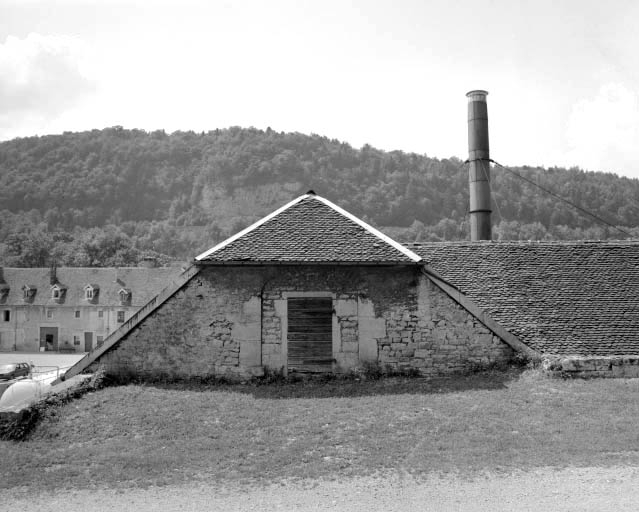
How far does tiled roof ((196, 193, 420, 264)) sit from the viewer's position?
1362 centimetres

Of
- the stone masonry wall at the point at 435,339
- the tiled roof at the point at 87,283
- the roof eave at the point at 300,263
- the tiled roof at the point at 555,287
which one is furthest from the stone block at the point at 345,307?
the tiled roof at the point at 87,283

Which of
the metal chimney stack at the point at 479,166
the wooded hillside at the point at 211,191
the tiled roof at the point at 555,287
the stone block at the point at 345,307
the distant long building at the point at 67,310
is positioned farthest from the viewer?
the wooded hillside at the point at 211,191

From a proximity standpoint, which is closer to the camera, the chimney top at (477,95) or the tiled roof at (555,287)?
the tiled roof at (555,287)

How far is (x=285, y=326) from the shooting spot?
13.7m

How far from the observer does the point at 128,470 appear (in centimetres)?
902

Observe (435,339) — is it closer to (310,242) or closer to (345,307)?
(345,307)

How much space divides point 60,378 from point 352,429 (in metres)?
7.46

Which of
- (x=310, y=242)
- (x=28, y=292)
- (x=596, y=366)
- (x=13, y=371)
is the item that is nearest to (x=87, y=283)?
(x=28, y=292)

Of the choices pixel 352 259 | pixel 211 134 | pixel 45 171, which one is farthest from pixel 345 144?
pixel 352 259

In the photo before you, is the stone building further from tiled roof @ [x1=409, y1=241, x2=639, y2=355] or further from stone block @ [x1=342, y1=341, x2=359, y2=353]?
tiled roof @ [x1=409, y1=241, x2=639, y2=355]

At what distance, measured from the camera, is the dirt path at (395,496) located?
763cm

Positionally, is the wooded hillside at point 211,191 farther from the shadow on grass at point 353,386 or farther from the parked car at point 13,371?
the shadow on grass at point 353,386

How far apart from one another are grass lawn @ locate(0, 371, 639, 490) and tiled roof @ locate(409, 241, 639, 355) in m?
1.86

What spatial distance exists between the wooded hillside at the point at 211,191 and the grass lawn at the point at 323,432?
193 ft
